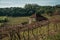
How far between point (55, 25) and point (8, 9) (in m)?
0.69

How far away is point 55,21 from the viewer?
1.93m

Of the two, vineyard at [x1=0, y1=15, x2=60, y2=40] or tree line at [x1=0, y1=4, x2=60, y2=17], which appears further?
tree line at [x1=0, y1=4, x2=60, y2=17]

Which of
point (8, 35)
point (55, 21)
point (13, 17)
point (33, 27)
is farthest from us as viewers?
point (13, 17)

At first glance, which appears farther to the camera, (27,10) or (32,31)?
(27,10)

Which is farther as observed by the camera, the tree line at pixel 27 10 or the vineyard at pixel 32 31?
the tree line at pixel 27 10

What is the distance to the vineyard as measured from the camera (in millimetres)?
1390

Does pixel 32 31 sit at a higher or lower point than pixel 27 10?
lower

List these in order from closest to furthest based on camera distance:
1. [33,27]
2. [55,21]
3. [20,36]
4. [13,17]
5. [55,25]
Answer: [20,36]
[33,27]
[55,21]
[55,25]
[13,17]

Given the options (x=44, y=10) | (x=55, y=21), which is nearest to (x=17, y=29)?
(x=55, y=21)

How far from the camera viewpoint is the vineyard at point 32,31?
1.39 metres

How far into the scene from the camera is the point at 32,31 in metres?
1.74

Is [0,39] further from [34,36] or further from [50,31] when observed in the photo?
[50,31]

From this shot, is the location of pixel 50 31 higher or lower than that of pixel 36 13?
lower

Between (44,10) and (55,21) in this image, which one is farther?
(44,10)
